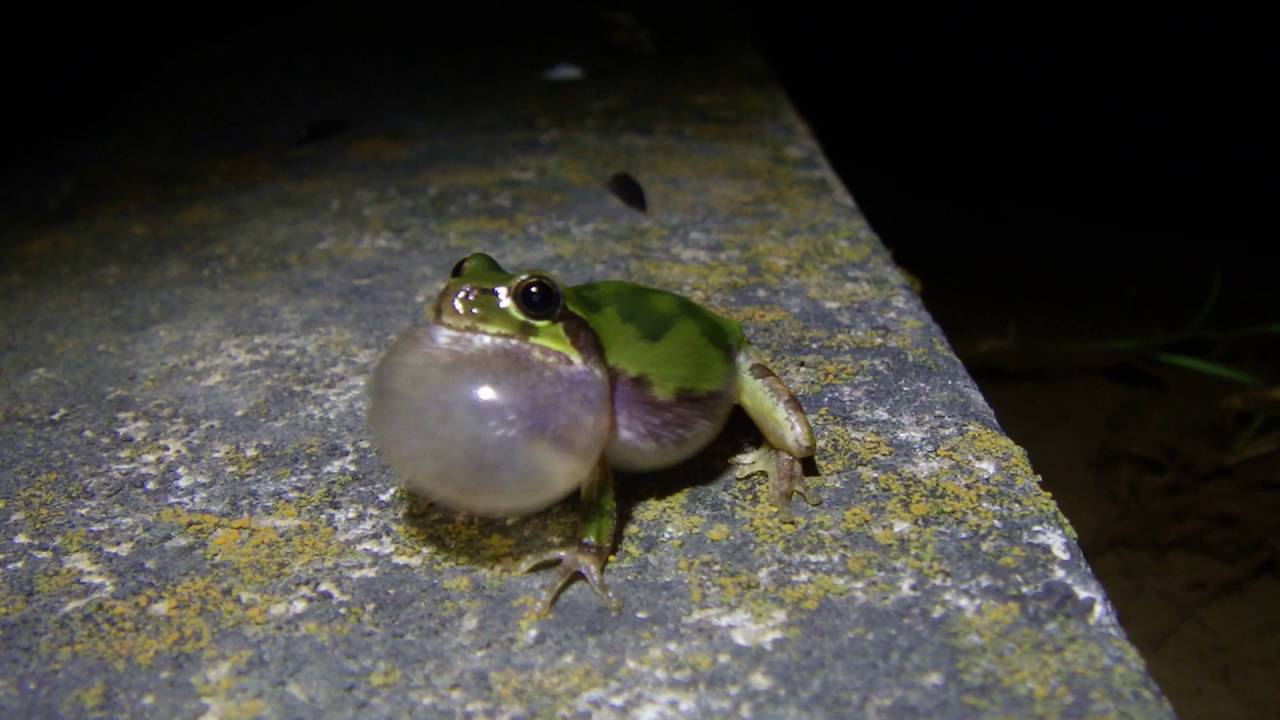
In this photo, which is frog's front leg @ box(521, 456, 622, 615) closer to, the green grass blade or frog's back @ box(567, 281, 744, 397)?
frog's back @ box(567, 281, 744, 397)

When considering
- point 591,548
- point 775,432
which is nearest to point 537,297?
point 591,548

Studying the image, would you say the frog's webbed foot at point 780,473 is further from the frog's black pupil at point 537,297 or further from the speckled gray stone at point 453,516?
the frog's black pupil at point 537,297

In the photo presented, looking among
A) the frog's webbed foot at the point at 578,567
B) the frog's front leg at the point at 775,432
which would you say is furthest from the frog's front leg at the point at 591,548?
the frog's front leg at the point at 775,432

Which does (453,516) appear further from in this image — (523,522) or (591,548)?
(591,548)

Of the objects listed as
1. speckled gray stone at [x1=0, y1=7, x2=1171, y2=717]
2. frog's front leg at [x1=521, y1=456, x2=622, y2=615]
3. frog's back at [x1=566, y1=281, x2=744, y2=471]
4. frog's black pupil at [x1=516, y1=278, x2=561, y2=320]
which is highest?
frog's black pupil at [x1=516, y1=278, x2=561, y2=320]

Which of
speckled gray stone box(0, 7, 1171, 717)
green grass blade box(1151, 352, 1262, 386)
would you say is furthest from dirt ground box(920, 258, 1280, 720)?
speckled gray stone box(0, 7, 1171, 717)
